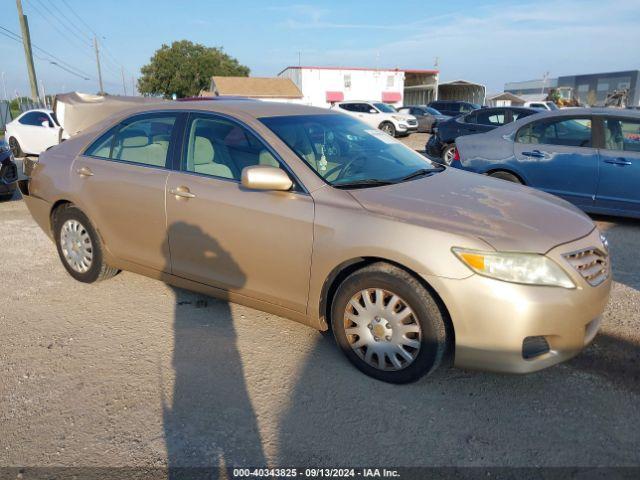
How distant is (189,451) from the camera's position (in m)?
2.43

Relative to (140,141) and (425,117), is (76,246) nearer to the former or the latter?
(140,141)

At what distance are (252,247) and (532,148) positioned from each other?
4966 millimetres

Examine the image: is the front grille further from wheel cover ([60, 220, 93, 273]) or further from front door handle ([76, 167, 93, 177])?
wheel cover ([60, 220, 93, 273])

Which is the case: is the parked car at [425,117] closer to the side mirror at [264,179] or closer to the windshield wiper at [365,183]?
the windshield wiper at [365,183]

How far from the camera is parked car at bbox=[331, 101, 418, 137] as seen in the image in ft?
74.4

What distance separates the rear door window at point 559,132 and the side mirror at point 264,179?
4.95 metres

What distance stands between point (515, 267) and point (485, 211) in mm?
489

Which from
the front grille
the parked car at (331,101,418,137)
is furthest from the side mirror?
the parked car at (331,101,418,137)

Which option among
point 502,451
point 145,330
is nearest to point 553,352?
point 502,451

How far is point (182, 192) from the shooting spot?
3576 millimetres

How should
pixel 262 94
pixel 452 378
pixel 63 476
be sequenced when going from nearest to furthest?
pixel 63 476 < pixel 452 378 < pixel 262 94

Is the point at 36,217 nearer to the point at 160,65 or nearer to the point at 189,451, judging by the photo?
the point at 189,451

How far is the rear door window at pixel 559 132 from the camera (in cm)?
648

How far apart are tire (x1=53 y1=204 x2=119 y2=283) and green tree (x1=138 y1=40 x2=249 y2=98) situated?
59101mm
